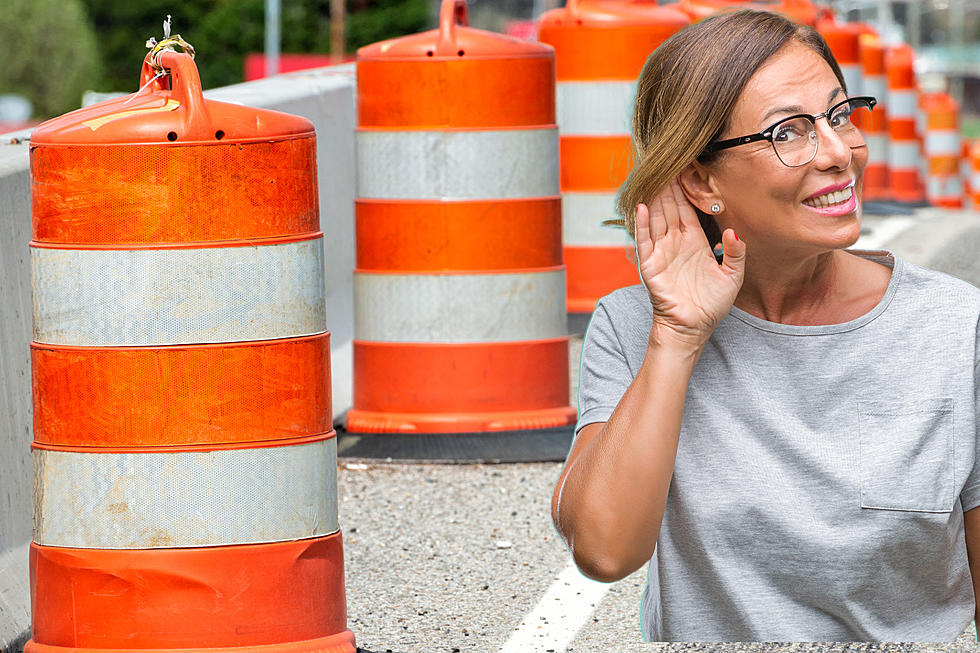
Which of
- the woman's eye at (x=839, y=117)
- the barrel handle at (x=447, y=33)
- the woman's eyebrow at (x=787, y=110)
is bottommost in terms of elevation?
the woman's eye at (x=839, y=117)

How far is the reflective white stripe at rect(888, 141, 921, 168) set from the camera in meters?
17.3

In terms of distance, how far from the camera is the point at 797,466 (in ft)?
9.43

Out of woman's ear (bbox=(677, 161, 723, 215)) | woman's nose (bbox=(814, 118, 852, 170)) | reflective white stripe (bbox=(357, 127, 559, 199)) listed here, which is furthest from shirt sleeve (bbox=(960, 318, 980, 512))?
reflective white stripe (bbox=(357, 127, 559, 199))

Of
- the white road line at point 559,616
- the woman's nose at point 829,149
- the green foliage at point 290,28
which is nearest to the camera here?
the woman's nose at point 829,149

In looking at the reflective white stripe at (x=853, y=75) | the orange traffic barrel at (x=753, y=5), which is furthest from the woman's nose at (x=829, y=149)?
the reflective white stripe at (x=853, y=75)

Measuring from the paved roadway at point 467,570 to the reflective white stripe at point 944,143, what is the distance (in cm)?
1527

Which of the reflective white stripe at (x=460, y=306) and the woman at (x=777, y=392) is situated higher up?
the woman at (x=777, y=392)

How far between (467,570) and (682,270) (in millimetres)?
2413

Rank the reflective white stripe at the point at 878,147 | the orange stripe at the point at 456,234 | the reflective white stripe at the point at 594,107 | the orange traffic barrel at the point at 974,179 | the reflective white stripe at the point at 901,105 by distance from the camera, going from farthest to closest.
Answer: the orange traffic barrel at the point at 974,179, the reflective white stripe at the point at 901,105, the reflective white stripe at the point at 878,147, the reflective white stripe at the point at 594,107, the orange stripe at the point at 456,234

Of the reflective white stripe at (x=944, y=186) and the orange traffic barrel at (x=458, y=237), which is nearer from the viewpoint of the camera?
the orange traffic barrel at (x=458, y=237)

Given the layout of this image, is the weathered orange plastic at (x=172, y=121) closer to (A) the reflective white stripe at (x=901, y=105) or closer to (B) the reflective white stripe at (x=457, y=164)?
(B) the reflective white stripe at (x=457, y=164)

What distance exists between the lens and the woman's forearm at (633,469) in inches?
111

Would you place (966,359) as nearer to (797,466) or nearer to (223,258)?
(797,466)

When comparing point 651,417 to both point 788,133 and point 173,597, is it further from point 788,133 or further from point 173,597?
point 173,597
